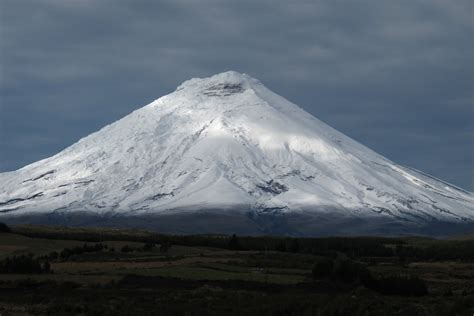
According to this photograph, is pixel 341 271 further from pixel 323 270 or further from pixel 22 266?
pixel 22 266

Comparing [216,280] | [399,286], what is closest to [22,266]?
[216,280]

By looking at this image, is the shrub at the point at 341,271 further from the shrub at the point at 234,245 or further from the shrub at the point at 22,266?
the shrub at the point at 234,245

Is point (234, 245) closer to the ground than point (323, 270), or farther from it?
farther from it

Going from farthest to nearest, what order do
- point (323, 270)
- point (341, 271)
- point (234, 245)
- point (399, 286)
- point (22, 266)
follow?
point (234, 245) < point (22, 266) < point (323, 270) < point (341, 271) < point (399, 286)

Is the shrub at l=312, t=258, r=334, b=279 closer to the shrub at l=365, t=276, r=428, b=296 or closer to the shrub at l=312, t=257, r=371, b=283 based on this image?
the shrub at l=312, t=257, r=371, b=283

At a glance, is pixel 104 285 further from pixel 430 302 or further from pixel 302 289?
pixel 430 302

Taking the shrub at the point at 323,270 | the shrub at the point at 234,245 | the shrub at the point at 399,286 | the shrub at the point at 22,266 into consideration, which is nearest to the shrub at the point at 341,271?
the shrub at the point at 323,270

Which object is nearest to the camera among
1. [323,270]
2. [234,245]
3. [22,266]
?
[323,270]

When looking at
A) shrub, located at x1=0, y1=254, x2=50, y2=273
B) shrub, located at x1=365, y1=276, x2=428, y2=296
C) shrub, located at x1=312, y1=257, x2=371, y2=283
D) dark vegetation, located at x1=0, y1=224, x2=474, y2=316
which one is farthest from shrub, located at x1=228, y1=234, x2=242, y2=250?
shrub, located at x1=365, y1=276, x2=428, y2=296
